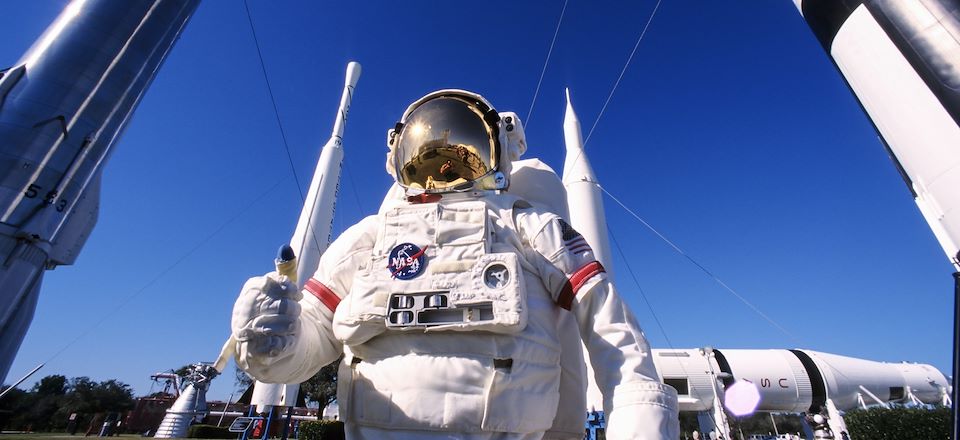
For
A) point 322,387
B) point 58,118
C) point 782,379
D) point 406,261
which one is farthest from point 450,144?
point 322,387

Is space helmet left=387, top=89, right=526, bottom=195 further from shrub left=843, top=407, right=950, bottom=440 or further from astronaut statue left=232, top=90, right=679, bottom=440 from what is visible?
shrub left=843, top=407, right=950, bottom=440

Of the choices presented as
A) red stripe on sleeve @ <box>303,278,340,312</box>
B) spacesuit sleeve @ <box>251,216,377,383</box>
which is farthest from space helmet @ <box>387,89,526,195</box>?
red stripe on sleeve @ <box>303,278,340,312</box>

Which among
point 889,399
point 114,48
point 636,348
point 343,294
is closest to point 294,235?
point 114,48

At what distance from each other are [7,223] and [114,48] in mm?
2655

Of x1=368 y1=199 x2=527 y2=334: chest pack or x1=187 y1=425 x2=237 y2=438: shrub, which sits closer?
x1=368 y1=199 x2=527 y2=334: chest pack

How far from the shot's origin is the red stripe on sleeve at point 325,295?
245cm

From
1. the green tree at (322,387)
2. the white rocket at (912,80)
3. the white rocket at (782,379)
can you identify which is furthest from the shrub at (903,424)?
the green tree at (322,387)

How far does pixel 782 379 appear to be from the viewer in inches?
735

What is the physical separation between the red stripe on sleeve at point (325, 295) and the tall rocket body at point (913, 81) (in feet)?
18.4

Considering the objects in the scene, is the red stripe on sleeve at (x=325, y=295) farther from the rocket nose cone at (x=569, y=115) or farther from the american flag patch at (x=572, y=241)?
the rocket nose cone at (x=569, y=115)

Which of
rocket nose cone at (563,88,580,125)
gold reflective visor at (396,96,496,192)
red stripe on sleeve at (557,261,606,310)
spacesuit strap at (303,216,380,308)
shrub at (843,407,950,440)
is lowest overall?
shrub at (843,407,950,440)

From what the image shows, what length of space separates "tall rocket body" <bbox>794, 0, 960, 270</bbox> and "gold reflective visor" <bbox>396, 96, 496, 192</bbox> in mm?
4692

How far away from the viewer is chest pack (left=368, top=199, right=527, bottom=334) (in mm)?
1963

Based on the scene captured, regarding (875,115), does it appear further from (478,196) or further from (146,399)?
(146,399)
